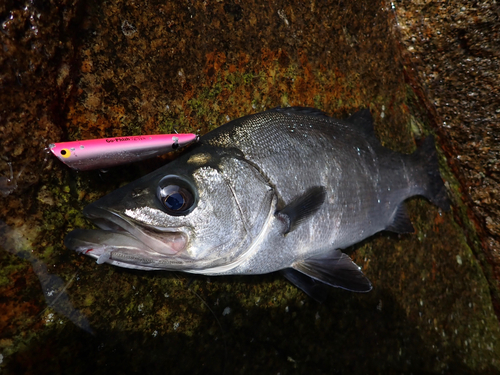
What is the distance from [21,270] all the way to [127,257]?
48 centimetres

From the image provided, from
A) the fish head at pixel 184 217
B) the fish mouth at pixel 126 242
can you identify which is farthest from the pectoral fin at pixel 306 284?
the fish mouth at pixel 126 242

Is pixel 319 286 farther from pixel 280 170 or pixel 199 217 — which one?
pixel 199 217

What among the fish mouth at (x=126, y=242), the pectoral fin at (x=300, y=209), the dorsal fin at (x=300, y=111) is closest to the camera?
the fish mouth at (x=126, y=242)

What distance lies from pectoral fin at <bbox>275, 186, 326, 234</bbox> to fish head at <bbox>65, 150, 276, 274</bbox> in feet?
0.34

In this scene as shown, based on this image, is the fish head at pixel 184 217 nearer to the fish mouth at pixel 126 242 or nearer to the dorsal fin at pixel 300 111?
the fish mouth at pixel 126 242

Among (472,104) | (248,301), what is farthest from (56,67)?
(472,104)

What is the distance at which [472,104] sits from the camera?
113 inches

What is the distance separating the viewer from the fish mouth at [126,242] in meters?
1.33

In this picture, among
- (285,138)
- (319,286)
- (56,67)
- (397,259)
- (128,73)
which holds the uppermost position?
(56,67)

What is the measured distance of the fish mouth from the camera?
133cm

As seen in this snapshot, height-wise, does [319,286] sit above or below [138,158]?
below

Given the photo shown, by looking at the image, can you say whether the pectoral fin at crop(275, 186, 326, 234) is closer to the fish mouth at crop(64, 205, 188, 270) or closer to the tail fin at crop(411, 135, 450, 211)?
the fish mouth at crop(64, 205, 188, 270)

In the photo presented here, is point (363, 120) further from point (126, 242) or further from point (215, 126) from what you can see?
point (126, 242)

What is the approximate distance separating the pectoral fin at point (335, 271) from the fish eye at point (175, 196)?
750mm
